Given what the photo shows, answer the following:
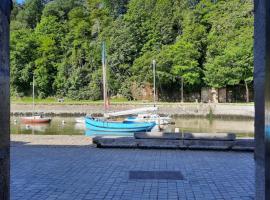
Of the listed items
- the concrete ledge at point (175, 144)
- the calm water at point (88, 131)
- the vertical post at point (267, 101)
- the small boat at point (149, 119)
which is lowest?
the calm water at point (88, 131)

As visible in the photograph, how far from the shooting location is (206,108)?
191 feet

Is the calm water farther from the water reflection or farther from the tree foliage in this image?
the tree foliage

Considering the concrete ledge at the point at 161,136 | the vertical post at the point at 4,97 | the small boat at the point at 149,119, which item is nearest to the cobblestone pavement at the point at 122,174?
the concrete ledge at the point at 161,136

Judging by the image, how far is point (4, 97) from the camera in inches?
139

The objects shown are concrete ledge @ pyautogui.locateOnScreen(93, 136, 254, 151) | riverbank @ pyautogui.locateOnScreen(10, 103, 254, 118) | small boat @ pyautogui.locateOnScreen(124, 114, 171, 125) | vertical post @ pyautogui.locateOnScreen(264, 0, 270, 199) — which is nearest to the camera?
vertical post @ pyautogui.locateOnScreen(264, 0, 270, 199)

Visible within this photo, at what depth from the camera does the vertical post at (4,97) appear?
3.49 metres

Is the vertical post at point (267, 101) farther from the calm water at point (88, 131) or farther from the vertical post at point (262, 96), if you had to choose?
the calm water at point (88, 131)

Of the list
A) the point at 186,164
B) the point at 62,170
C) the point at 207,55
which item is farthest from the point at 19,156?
the point at 207,55

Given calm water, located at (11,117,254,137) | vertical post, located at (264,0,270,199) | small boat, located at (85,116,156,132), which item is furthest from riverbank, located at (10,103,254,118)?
vertical post, located at (264,0,270,199)

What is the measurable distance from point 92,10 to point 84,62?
17.2 metres

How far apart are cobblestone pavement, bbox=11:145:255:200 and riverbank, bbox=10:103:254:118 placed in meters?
39.8

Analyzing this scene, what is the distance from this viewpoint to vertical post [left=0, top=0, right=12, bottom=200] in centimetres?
349

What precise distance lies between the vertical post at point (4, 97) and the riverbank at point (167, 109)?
49.0m

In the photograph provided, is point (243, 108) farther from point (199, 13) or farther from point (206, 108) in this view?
point (199, 13)
